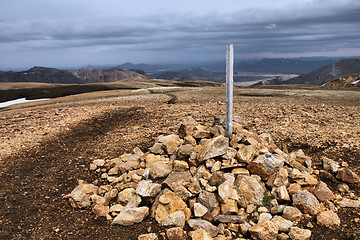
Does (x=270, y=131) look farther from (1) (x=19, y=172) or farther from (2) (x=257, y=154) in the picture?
(1) (x=19, y=172)

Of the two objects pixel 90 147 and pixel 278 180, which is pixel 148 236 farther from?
pixel 90 147

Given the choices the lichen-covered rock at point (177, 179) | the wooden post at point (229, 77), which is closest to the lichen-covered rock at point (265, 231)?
the lichen-covered rock at point (177, 179)

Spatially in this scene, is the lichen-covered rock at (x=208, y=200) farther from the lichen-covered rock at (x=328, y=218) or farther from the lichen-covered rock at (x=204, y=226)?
the lichen-covered rock at (x=328, y=218)

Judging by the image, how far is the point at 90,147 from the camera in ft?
34.6

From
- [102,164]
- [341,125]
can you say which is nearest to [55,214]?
[102,164]

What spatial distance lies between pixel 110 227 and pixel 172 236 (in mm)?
1653

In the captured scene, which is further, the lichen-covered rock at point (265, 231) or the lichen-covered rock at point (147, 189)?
the lichen-covered rock at point (147, 189)

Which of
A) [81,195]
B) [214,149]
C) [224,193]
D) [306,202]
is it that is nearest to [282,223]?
[306,202]

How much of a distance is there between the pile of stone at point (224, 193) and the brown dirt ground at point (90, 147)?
0.32m

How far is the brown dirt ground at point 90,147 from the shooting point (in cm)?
631

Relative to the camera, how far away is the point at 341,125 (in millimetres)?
11352

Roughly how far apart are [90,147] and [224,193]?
6364mm

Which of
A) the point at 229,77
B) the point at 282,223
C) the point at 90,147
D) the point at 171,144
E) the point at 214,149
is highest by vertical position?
the point at 229,77

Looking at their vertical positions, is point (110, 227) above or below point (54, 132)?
below
